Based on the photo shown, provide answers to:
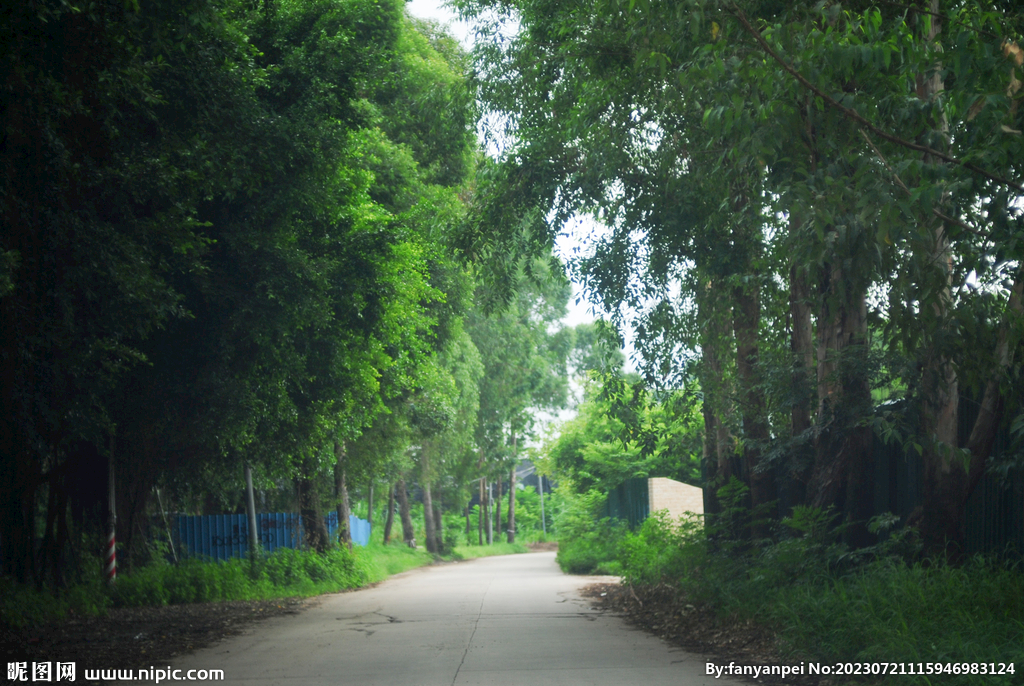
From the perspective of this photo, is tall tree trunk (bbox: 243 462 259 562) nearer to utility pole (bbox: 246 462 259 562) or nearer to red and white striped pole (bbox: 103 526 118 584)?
utility pole (bbox: 246 462 259 562)

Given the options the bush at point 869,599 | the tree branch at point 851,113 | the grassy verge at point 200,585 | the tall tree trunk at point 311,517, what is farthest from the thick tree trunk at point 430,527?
the tree branch at point 851,113

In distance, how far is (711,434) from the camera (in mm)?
15938

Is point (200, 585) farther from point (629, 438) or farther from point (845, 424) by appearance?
point (845, 424)

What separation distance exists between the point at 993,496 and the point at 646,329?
5.94 metres

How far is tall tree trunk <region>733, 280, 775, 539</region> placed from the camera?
516 inches

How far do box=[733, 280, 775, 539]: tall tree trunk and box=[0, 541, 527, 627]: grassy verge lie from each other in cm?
972

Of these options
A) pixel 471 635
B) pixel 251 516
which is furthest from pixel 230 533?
pixel 471 635

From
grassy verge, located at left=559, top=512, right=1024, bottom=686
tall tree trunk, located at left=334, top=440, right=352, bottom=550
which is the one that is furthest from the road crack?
tall tree trunk, located at left=334, top=440, right=352, bottom=550

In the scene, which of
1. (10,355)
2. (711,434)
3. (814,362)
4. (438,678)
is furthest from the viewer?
(711,434)

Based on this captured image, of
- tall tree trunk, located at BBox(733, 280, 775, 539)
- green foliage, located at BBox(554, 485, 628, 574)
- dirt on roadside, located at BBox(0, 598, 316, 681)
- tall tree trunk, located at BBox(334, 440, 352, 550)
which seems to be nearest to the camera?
dirt on roadside, located at BBox(0, 598, 316, 681)

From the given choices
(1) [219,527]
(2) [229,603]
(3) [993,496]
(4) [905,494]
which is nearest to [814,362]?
(4) [905,494]

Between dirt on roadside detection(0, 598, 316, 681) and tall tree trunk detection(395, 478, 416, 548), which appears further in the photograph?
tall tree trunk detection(395, 478, 416, 548)

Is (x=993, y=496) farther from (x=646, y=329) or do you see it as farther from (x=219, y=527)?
(x=219, y=527)

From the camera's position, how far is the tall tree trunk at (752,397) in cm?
1309
